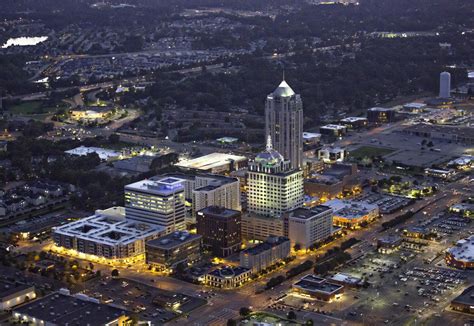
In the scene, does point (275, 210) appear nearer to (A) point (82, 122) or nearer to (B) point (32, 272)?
(B) point (32, 272)

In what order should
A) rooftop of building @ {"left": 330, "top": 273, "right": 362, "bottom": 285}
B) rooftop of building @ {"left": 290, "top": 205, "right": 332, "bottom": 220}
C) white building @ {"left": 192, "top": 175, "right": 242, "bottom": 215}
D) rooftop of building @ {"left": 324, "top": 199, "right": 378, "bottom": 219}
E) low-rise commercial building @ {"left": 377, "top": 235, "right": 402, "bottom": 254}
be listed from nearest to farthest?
1. rooftop of building @ {"left": 330, "top": 273, "right": 362, "bottom": 285}
2. low-rise commercial building @ {"left": 377, "top": 235, "right": 402, "bottom": 254}
3. rooftop of building @ {"left": 290, "top": 205, "right": 332, "bottom": 220}
4. white building @ {"left": 192, "top": 175, "right": 242, "bottom": 215}
5. rooftop of building @ {"left": 324, "top": 199, "right": 378, "bottom": 219}

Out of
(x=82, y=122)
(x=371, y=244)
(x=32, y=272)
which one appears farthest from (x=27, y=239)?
(x=82, y=122)

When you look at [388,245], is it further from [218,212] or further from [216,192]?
[216,192]

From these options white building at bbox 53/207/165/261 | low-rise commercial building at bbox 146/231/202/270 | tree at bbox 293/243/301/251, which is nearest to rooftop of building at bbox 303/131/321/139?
white building at bbox 53/207/165/261

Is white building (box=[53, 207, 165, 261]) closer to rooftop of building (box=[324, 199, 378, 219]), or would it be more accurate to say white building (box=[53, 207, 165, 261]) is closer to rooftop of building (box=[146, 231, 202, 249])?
rooftop of building (box=[146, 231, 202, 249])

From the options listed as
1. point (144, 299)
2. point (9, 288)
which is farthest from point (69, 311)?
point (9, 288)

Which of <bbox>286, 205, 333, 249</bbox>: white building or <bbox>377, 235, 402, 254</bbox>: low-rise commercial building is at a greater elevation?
<bbox>286, 205, 333, 249</bbox>: white building

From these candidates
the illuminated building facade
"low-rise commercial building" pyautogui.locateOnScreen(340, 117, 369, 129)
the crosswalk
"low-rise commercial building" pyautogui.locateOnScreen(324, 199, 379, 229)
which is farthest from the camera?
"low-rise commercial building" pyautogui.locateOnScreen(340, 117, 369, 129)

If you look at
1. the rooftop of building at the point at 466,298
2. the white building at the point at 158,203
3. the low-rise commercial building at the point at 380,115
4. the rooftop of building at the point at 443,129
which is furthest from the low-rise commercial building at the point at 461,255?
the low-rise commercial building at the point at 380,115
